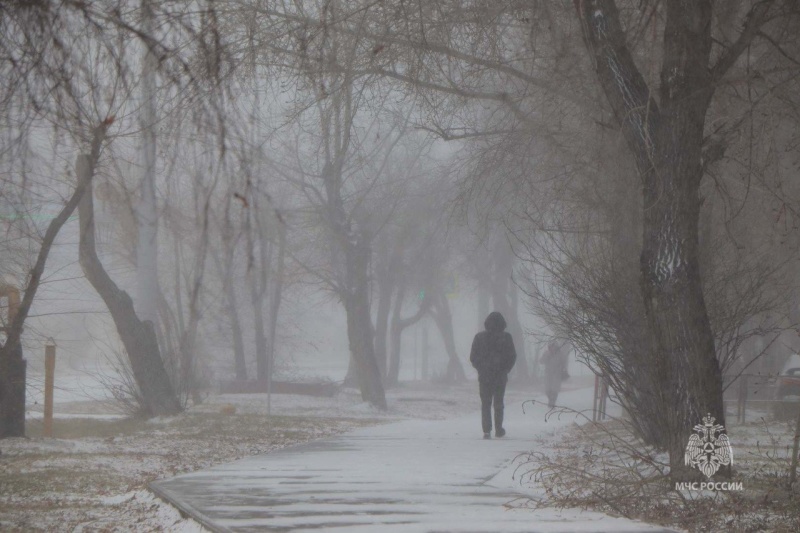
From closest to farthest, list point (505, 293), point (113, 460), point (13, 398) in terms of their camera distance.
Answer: point (113, 460)
point (13, 398)
point (505, 293)

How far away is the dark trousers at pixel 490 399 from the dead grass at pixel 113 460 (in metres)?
2.69

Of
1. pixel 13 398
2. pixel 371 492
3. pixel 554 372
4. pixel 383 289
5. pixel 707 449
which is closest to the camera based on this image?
pixel 707 449

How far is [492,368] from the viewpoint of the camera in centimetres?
1270

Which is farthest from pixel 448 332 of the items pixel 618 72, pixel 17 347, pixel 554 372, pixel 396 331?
pixel 618 72

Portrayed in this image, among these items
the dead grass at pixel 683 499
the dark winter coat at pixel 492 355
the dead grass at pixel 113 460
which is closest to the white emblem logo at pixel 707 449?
the dead grass at pixel 683 499

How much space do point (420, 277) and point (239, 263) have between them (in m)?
34.5

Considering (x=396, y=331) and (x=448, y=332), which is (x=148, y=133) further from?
(x=448, y=332)

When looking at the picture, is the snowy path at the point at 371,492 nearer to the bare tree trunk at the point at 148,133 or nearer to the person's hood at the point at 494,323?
the bare tree trunk at the point at 148,133

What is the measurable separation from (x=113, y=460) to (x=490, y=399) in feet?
15.9

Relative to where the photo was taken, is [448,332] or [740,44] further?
[448,332]

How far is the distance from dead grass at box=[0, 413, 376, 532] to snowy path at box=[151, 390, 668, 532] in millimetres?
460

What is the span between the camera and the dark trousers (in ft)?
41.1

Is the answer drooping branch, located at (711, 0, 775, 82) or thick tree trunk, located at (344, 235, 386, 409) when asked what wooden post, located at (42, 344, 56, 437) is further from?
thick tree trunk, located at (344, 235, 386, 409)

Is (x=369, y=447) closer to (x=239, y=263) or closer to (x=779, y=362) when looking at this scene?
(x=239, y=263)
